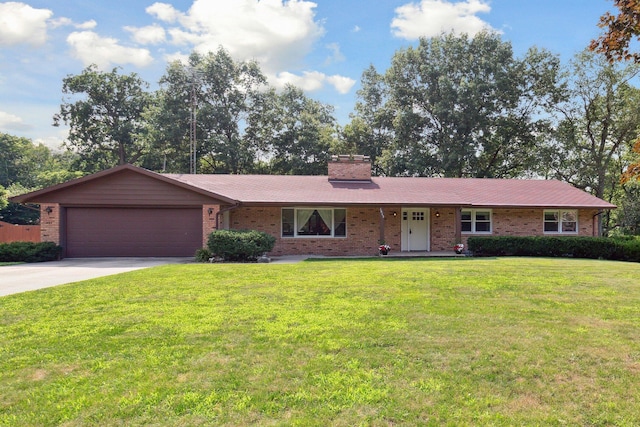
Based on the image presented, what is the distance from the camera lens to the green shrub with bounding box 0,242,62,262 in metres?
13.6

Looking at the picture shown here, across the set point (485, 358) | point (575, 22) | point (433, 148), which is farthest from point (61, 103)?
point (485, 358)

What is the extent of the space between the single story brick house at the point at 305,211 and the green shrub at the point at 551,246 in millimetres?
1149

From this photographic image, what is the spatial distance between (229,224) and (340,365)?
1330cm

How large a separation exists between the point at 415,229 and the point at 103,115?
101 ft

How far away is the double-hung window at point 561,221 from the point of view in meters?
18.1

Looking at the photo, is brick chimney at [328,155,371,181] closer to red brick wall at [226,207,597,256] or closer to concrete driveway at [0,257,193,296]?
red brick wall at [226,207,597,256]

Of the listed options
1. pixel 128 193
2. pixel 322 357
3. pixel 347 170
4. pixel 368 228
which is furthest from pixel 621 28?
pixel 347 170

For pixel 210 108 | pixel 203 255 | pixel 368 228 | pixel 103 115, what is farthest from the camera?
pixel 103 115

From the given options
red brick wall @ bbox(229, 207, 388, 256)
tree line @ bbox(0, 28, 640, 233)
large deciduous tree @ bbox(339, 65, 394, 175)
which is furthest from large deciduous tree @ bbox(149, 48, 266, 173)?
red brick wall @ bbox(229, 207, 388, 256)

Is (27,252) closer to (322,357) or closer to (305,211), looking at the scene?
(305,211)

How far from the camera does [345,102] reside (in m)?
33.8

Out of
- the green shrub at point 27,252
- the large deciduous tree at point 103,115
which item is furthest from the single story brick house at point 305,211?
the large deciduous tree at point 103,115

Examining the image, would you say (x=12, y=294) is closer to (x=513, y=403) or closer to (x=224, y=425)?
(x=224, y=425)

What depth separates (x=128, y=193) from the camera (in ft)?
47.5
